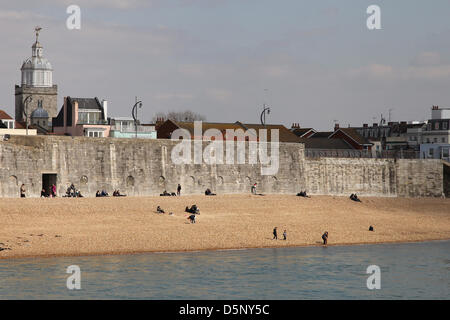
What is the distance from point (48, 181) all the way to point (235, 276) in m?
27.8

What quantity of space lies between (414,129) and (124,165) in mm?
68891

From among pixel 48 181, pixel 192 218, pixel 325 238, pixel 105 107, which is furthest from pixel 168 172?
pixel 105 107

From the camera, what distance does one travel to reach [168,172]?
71375mm

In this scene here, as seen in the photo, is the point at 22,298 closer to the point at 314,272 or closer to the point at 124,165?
the point at 314,272

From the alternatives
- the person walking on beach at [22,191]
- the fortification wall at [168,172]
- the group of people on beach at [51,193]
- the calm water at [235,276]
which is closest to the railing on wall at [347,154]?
the fortification wall at [168,172]

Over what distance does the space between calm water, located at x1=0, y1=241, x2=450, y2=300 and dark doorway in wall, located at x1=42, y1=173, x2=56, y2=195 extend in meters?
18.7

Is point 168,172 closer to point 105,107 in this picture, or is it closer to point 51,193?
point 51,193

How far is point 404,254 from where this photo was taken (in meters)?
52.2

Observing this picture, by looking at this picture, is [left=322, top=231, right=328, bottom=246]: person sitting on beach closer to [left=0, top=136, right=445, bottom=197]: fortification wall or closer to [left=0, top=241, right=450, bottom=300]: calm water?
[left=0, top=241, right=450, bottom=300]: calm water

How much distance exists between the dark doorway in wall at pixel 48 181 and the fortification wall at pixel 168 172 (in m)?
0.57

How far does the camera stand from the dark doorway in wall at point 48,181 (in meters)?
64.7

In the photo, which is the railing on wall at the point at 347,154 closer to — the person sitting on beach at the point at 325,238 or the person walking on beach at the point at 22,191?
the person sitting on beach at the point at 325,238

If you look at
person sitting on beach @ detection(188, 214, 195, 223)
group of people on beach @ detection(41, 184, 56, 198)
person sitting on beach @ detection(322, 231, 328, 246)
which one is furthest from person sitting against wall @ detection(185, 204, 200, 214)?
group of people on beach @ detection(41, 184, 56, 198)
